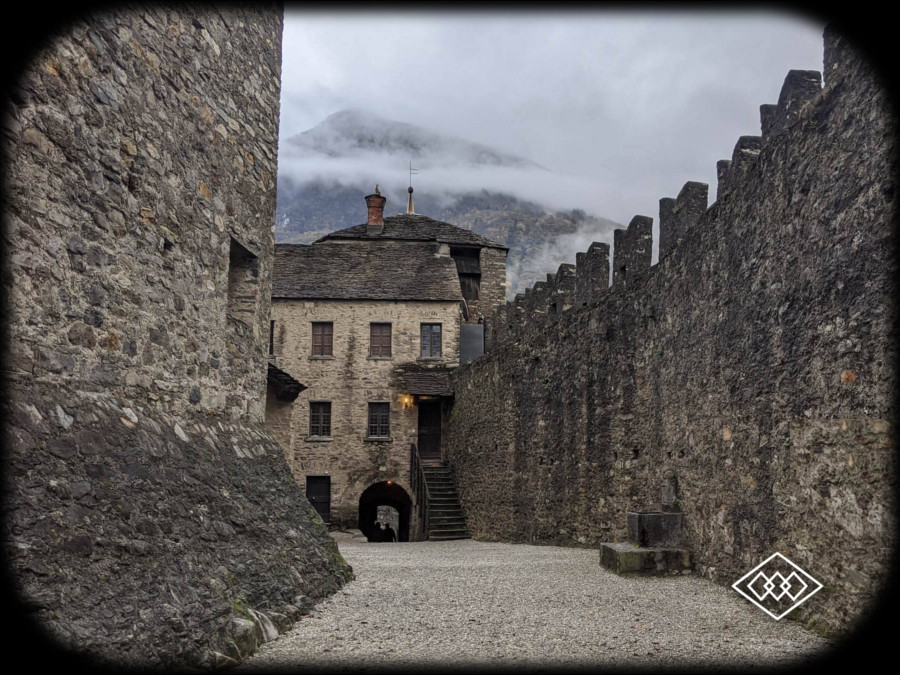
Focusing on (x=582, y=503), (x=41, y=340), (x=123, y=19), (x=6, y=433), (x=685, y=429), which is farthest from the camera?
(x=582, y=503)

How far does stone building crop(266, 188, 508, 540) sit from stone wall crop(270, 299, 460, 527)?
32 millimetres

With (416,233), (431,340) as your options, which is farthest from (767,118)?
Answer: (416,233)

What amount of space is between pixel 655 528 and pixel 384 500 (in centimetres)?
1846

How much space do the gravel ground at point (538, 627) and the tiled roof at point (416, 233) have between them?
21744 millimetres

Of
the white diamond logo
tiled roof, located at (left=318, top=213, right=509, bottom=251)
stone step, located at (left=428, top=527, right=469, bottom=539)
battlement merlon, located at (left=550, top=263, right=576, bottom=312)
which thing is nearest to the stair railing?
stone step, located at (left=428, top=527, right=469, bottom=539)

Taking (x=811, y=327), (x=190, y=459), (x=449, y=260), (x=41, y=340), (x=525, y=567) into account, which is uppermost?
(x=449, y=260)

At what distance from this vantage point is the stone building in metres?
22.7

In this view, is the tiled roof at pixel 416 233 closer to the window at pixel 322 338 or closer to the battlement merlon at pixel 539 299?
the window at pixel 322 338

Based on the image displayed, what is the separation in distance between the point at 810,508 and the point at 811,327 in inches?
51.1

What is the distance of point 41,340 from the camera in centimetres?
372

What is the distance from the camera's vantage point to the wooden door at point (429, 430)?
22828 mm

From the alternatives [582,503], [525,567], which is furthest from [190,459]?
[582,503]

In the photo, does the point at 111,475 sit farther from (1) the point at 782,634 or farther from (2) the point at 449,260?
(2) the point at 449,260

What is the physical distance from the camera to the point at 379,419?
910 inches
